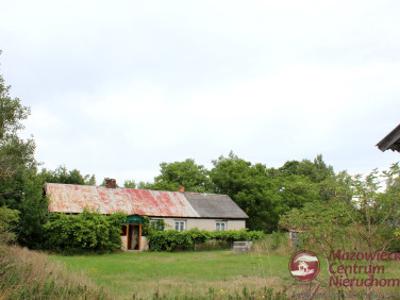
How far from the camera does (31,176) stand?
91.9 feet

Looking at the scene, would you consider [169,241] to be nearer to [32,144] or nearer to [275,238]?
[275,238]

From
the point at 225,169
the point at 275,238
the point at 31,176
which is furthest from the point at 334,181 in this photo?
the point at 225,169

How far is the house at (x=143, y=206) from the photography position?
31703 mm

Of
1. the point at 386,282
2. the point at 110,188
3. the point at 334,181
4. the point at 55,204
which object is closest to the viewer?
the point at 334,181

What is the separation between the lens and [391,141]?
8.45 m

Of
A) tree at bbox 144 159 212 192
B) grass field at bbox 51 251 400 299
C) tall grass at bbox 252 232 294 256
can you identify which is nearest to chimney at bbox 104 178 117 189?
tall grass at bbox 252 232 294 256

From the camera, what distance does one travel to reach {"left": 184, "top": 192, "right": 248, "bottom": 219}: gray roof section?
37.2 metres

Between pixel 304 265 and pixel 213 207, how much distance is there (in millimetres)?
30070

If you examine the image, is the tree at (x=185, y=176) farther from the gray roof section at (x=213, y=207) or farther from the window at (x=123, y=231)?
the window at (x=123, y=231)

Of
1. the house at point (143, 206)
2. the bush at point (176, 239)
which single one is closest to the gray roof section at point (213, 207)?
the house at point (143, 206)

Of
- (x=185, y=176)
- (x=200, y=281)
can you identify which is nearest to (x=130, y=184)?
(x=185, y=176)

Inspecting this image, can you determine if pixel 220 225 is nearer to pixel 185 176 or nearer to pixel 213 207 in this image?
pixel 213 207

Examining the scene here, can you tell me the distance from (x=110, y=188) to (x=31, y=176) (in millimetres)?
8744

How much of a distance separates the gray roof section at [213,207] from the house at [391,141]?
28.0 m
